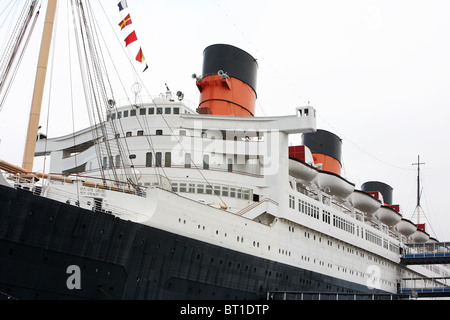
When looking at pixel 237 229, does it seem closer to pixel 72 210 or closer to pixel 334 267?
pixel 72 210

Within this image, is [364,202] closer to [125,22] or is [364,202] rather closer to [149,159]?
[149,159]

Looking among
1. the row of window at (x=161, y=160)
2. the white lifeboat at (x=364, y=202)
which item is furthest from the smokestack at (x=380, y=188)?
the row of window at (x=161, y=160)

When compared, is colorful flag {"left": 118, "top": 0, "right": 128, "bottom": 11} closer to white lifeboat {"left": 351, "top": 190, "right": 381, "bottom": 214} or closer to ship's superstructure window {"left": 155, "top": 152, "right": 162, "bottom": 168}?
ship's superstructure window {"left": 155, "top": 152, "right": 162, "bottom": 168}

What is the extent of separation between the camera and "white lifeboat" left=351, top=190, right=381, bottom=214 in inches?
1654

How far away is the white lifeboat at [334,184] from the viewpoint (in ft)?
117

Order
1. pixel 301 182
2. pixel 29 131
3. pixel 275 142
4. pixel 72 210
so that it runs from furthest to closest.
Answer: pixel 301 182
pixel 275 142
pixel 29 131
pixel 72 210

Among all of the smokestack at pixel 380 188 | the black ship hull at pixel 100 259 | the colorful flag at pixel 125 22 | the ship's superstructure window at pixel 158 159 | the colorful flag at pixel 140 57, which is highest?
the smokestack at pixel 380 188

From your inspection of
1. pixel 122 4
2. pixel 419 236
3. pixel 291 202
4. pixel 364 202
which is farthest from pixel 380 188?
pixel 122 4

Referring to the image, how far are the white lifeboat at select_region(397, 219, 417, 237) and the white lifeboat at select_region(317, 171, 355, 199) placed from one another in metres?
17.8

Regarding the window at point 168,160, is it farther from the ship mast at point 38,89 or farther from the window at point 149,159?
the ship mast at point 38,89

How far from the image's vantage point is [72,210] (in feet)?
56.0

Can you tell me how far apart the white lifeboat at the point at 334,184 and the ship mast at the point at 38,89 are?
2133 cm
